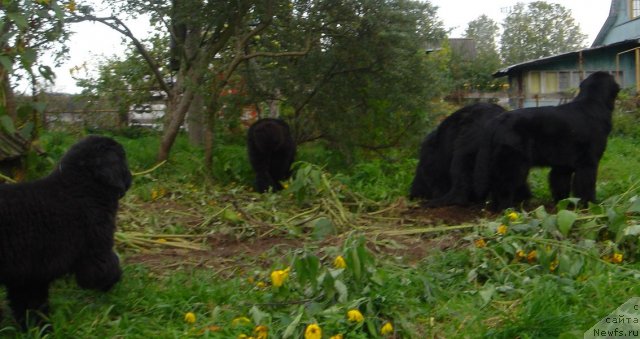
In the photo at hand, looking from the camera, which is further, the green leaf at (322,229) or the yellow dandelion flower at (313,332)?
the green leaf at (322,229)

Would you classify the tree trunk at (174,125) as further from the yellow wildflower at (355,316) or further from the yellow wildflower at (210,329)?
the yellow wildflower at (355,316)

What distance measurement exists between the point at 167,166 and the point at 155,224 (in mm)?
4300

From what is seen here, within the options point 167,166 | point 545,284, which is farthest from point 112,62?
point 545,284

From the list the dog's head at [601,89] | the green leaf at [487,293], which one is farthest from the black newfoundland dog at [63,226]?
the dog's head at [601,89]

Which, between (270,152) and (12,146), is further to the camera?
(270,152)

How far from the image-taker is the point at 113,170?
18.1ft

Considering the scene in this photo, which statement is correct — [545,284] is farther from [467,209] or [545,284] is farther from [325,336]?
[467,209]

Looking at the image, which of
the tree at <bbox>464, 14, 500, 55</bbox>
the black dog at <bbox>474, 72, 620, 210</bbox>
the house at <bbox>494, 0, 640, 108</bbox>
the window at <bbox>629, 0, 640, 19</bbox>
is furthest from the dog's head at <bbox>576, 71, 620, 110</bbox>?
the tree at <bbox>464, 14, 500, 55</bbox>

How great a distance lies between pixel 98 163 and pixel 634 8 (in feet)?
90.6

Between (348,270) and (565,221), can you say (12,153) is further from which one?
(565,221)

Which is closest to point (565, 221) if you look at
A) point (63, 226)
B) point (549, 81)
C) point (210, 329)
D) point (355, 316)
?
point (355, 316)

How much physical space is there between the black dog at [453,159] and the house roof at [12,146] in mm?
4525

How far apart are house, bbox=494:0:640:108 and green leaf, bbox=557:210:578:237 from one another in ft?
69.1

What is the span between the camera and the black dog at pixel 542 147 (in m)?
8.76
